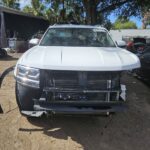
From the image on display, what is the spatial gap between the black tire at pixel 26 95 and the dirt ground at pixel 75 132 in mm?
497

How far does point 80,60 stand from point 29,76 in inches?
30.7

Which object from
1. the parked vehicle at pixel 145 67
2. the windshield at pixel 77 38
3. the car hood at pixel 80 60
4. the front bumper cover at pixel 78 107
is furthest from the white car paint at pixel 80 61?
the parked vehicle at pixel 145 67

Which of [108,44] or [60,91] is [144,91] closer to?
[108,44]

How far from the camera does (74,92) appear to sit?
475 cm

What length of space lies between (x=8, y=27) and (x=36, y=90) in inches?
844

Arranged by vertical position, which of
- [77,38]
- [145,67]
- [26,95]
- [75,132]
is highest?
[77,38]

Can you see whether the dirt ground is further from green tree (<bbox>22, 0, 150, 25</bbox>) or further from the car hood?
green tree (<bbox>22, 0, 150, 25</bbox>)

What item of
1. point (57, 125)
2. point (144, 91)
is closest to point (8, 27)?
point (144, 91)

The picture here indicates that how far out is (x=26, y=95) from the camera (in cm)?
498

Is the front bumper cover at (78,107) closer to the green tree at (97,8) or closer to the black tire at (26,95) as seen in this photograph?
the black tire at (26,95)

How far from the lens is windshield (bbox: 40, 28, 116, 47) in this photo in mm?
6590

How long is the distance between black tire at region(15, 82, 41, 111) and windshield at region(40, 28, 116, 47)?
171 centimetres

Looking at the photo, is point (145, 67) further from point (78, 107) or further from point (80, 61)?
point (78, 107)

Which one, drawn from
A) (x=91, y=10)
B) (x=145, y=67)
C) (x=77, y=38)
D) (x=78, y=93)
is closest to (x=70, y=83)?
(x=78, y=93)
